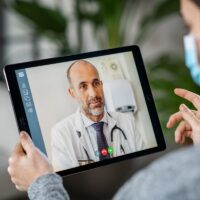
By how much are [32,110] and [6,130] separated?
7.47ft

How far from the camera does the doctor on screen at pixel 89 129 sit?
3.29 feet

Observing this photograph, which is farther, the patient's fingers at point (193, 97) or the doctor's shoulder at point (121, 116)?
the patient's fingers at point (193, 97)

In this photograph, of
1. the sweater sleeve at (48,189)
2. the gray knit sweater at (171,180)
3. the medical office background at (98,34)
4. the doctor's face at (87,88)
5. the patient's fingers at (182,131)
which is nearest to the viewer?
the gray knit sweater at (171,180)

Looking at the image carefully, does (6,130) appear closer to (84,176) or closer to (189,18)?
(84,176)

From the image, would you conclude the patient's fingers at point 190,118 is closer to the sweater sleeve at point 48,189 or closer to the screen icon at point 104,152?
the screen icon at point 104,152

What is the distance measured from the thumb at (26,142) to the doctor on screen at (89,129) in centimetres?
7

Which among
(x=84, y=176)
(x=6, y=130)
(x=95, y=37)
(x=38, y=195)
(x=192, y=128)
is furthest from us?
(x=6, y=130)

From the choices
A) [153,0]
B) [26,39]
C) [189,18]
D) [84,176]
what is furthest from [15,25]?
[189,18]

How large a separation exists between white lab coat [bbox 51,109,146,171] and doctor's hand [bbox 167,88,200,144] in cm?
12

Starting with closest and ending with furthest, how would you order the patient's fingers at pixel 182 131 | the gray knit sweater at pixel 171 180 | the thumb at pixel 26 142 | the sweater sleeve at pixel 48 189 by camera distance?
the gray knit sweater at pixel 171 180
the sweater sleeve at pixel 48 189
the thumb at pixel 26 142
the patient's fingers at pixel 182 131

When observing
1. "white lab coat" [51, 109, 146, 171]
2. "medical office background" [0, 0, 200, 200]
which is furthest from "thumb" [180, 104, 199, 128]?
"medical office background" [0, 0, 200, 200]

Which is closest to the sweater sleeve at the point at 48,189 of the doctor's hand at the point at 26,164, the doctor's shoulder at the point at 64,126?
the doctor's hand at the point at 26,164

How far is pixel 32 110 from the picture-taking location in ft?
3.19

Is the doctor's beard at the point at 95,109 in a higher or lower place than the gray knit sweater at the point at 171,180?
higher
